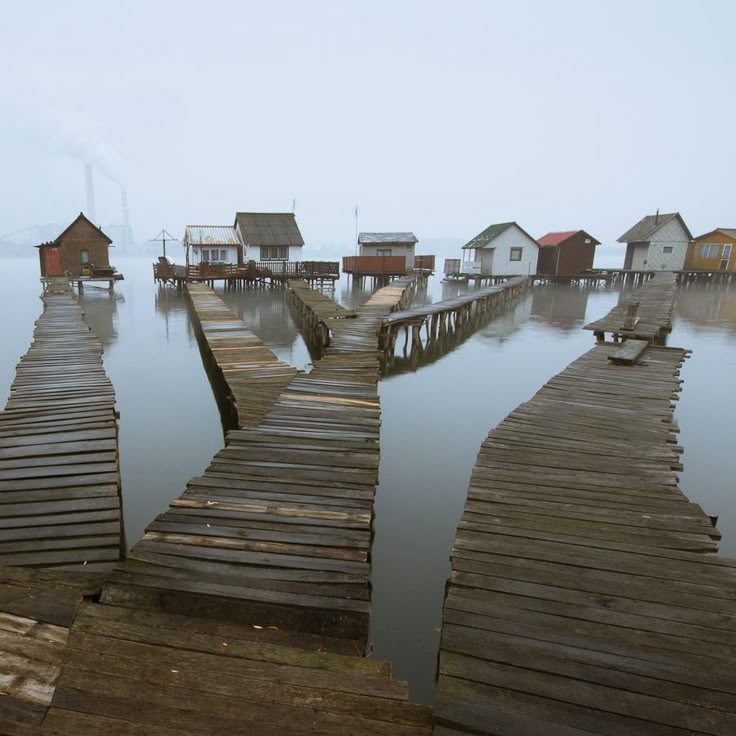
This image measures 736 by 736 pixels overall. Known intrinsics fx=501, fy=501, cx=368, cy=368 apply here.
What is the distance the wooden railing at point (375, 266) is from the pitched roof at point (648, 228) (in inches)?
1050

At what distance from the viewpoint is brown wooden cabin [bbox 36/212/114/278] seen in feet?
125

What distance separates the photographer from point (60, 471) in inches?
258

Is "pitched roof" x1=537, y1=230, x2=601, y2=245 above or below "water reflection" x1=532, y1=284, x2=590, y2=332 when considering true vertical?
above

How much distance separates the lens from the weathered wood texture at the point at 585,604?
3.15 metres

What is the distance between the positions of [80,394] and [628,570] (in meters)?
9.67

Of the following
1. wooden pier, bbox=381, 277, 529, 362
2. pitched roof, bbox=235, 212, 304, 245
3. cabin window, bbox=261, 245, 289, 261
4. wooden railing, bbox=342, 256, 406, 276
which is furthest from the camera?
wooden railing, bbox=342, 256, 406, 276

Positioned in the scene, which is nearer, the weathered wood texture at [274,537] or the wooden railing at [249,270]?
the weathered wood texture at [274,537]

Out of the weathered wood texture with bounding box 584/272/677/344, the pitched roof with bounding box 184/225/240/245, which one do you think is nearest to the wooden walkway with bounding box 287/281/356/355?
the weathered wood texture with bounding box 584/272/677/344

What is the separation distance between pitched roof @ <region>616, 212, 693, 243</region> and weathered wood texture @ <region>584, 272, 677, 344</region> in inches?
1103

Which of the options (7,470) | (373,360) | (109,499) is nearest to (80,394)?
(7,470)

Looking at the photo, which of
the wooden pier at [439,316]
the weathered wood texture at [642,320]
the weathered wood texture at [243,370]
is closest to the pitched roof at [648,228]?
the wooden pier at [439,316]

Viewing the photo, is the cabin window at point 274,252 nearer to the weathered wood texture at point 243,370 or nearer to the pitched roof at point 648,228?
the weathered wood texture at point 243,370

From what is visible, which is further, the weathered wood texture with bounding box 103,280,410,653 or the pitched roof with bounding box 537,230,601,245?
the pitched roof with bounding box 537,230,601,245

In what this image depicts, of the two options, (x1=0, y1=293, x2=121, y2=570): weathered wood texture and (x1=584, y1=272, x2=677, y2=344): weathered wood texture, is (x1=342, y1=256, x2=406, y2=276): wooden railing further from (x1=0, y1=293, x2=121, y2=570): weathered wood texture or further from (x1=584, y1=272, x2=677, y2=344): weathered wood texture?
(x1=0, y1=293, x2=121, y2=570): weathered wood texture
